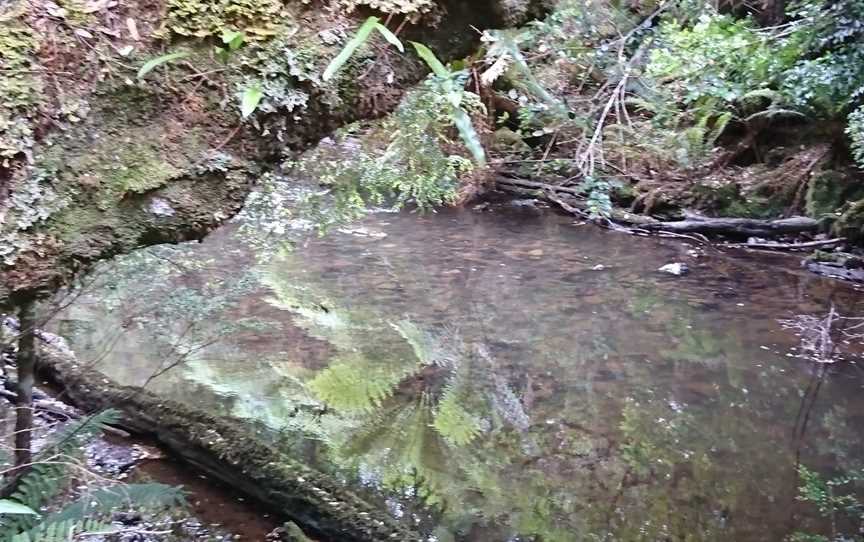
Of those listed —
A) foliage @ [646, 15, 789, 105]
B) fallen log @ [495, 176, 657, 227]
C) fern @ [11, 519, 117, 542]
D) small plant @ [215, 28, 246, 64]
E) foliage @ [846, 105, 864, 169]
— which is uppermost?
small plant @ [215, 28, 246, 64]

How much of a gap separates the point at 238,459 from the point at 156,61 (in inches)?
98.3

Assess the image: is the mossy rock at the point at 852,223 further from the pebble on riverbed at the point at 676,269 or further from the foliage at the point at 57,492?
the foliage at the point at 57,492

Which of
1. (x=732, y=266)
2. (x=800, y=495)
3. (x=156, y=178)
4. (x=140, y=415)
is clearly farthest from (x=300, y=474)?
(x=732, y=266)

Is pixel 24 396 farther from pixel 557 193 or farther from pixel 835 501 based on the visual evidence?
pixel 557 193

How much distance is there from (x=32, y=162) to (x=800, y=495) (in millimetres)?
3987

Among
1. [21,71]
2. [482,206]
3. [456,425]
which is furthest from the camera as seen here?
[482,206]

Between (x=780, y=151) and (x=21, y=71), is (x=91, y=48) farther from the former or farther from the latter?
(x=780, y=151)

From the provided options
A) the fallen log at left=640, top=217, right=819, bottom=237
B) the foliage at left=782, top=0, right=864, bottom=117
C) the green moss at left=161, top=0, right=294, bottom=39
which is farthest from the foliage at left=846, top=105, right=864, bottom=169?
the green moss at left=161, top=0, right=294, bottom=39

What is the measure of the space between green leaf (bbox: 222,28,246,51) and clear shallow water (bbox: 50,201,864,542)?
205cm

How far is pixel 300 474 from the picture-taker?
11.6ft

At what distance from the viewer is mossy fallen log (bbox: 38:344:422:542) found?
330 cm

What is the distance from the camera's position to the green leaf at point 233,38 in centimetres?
169

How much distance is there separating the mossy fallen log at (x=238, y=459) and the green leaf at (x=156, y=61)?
2.24 metres

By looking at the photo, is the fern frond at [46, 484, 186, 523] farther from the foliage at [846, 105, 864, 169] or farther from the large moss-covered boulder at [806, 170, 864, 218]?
the large moss-covered boulder at [806, 170, 864, 218]
